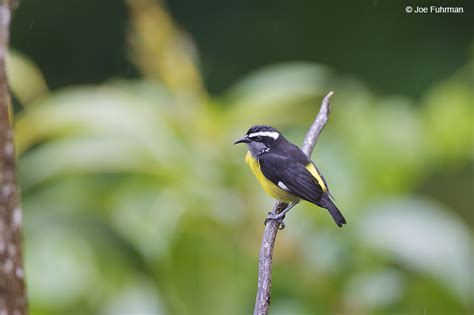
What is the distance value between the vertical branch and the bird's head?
27 centimetres

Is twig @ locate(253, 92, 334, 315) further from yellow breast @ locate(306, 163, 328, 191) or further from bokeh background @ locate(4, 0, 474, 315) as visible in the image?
bokeh background @ locate(4, 0, 474, 315)

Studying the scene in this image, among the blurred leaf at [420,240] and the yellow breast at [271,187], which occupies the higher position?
the yellow breast at [271,187]

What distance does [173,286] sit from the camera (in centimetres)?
129

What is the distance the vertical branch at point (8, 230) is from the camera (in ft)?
1.58

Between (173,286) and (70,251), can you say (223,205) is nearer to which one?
(173,286)

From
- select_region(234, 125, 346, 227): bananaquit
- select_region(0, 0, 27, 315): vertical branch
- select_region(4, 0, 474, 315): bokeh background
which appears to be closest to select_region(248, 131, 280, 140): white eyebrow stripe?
select_region(234, 125, 346, 227): bananaquit

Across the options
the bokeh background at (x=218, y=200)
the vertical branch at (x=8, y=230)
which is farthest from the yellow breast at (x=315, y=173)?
the bokeh background at (x=218, y=200)

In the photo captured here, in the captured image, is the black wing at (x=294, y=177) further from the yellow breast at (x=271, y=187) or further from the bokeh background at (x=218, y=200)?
the bokeh background at (x=218, y=200)

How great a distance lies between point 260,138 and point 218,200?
0.63m

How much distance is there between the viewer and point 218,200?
135 cm

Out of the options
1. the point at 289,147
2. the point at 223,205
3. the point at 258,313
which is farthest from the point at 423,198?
the point at 258,313

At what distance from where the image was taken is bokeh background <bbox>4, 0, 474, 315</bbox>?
1311 mm

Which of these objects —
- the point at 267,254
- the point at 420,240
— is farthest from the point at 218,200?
the point at 267,254

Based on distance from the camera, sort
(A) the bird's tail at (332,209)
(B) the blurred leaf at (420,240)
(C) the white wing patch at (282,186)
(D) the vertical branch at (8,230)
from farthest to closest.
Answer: (B) the blurred leaf at (420,240) < (C) the white wing patch at (282,186) < (A) the bird's tail at (332,209) < (D) the vertical branch at (8,230)
